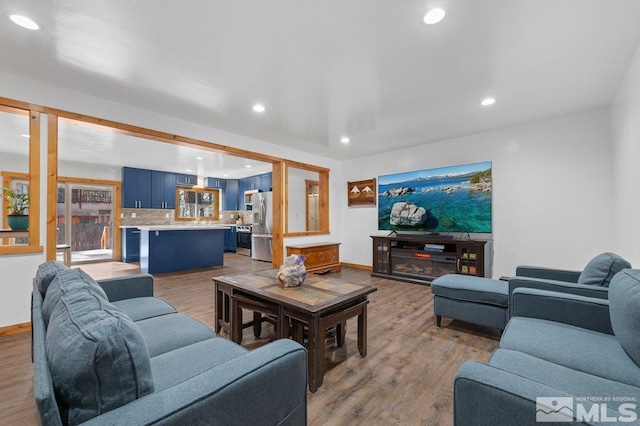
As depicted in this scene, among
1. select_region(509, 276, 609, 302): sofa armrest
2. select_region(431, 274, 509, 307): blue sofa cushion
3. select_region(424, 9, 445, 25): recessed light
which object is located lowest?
select_region(431, 274, 509, 307): blue sofa cushion

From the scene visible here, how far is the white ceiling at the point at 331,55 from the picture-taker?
5.94ft

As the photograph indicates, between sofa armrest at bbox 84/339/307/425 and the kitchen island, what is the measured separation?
5102mm

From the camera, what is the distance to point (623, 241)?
2846mm

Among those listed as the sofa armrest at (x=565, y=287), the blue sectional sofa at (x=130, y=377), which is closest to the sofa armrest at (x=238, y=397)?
the blue sectional sofa at (x=130, y=377)

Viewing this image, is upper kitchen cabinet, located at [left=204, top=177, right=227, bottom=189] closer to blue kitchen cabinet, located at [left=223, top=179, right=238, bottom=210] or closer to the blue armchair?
blue kitchen cabinet, located at [left=223, top=179, right=238, bottom=210]

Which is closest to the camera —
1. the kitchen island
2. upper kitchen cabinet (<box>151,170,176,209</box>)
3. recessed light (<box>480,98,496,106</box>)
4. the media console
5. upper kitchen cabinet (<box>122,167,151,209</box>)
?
recessed light (<box>480,98,496,106</box>)

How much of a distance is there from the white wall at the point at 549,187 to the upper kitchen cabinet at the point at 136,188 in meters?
7.16

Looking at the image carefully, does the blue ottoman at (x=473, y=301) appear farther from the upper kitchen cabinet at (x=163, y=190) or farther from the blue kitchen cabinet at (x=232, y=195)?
→ the blue kitchen cabinet at (x=232, y=195)

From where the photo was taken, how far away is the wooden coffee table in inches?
70.7

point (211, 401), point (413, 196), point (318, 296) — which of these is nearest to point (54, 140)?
point (318, 296)

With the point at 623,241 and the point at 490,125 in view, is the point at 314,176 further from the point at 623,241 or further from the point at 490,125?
the point at 623,241

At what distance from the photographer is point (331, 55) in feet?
7.54

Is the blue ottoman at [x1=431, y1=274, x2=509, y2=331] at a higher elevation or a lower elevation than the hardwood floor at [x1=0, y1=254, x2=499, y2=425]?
higher

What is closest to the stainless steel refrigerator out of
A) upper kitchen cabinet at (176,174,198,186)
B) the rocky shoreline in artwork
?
upper kitchen cabinet at (176,174,198,186)
